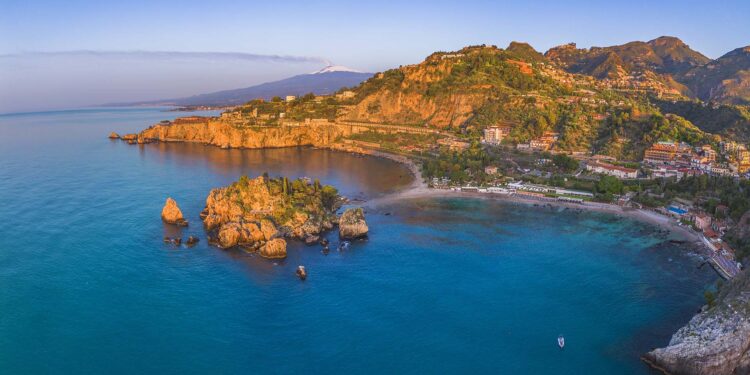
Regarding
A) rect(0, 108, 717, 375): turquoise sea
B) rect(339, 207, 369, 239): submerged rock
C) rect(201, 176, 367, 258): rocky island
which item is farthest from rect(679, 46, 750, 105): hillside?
rect(201, 176, 367, 258): rocky island

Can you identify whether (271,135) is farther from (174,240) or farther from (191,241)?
(191,241)

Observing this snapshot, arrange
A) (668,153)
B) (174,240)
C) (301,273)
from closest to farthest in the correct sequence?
(301,273) → (174,240) → (668,153)

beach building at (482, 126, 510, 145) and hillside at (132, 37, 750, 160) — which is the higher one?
hillside at (132, 37, 750, 160)

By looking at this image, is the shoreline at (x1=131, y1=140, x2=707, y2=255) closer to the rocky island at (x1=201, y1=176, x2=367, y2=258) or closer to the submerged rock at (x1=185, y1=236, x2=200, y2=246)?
the rocky island at (x1=201, y1=176, x2=367, y2=258)

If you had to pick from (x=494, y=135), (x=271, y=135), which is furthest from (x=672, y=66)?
(x=271, y=135)

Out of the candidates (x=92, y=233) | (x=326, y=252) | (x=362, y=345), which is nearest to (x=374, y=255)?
(x=326, y=252)
